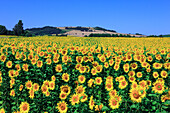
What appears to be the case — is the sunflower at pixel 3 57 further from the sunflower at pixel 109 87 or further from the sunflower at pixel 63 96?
the sunflower at pixel 109 87

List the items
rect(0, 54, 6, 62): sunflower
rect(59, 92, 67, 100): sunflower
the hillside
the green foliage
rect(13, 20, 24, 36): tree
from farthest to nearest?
the green foliage
rect(13, 20, 24, 36): tree
the hillside
rect(0, 54, 6, 62): sunflower
rect(59, 92, 67, 100): sunflower

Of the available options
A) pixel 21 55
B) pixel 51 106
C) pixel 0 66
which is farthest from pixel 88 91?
pixel 0 66

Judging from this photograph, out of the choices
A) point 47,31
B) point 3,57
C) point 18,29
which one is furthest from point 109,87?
point 47,31

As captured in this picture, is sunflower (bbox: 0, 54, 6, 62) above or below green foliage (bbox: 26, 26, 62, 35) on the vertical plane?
below

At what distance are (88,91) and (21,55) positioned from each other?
9.55 feet

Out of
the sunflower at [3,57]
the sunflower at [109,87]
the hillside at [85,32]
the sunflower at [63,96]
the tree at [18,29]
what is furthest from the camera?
the tree at [18,29]

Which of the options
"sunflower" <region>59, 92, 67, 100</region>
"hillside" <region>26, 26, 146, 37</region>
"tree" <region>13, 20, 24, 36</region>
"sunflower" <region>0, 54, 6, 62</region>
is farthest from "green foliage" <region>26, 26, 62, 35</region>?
"sunflower" <region>59, 92, 67, 100</region>

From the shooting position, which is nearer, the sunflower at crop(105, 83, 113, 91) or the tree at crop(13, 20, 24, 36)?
the sunflower at crop(105, 83, 113, 91)

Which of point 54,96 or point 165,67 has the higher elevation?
point 165,67

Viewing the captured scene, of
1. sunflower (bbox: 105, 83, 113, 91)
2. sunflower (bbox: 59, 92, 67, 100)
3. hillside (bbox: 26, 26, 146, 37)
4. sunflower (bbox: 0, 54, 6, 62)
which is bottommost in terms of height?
sunflower (bbox: 59, 92, 67, 100)

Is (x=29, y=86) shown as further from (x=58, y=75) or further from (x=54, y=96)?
(x=58, y=75)

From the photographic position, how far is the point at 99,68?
543cm

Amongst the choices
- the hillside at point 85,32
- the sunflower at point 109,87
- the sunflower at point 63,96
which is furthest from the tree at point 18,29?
the sunflower at point 109,87

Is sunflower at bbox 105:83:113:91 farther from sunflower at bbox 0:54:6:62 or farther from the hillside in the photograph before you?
the hillside
